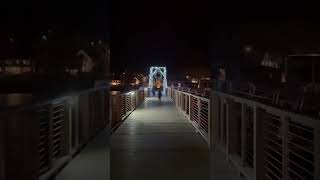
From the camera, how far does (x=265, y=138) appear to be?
4781mm

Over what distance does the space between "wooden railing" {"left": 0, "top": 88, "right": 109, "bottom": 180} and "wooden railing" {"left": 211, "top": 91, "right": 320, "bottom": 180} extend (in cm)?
231

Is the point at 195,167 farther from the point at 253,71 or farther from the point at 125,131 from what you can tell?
the point at 253,71

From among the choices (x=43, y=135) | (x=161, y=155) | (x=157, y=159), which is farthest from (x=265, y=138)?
(x=161, y=155)

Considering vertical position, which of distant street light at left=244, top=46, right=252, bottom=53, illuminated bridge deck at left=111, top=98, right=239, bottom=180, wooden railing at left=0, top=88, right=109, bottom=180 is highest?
distant street light at left=244, top=46, right=252, bottom=53

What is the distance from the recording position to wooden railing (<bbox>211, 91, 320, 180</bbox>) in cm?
351

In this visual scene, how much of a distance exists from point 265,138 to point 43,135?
278 centimetres

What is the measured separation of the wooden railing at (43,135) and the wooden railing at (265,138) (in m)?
2.31

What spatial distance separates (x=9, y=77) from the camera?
3716cm

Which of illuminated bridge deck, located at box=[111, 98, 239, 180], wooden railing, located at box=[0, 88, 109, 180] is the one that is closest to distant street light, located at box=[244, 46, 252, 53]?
illuminated bridge deck, located at box=[111, 98, 239, 180]

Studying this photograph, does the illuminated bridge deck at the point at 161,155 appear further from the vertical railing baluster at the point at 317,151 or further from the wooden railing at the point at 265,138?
the vertical railing baluster at the point at 317,151

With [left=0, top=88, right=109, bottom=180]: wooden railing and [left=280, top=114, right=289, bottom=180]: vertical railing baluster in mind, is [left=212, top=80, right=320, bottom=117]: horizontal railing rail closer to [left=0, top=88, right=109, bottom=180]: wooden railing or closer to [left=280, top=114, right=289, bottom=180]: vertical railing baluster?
[left=280, top=114, right=289, bottom=180]: vertical railing baluster

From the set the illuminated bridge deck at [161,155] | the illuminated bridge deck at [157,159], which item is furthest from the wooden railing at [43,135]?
the illuminated bridge deck at [161,155]

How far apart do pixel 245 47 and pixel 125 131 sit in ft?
96.2

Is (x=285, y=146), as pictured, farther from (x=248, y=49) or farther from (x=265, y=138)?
(x=248, y=49)
